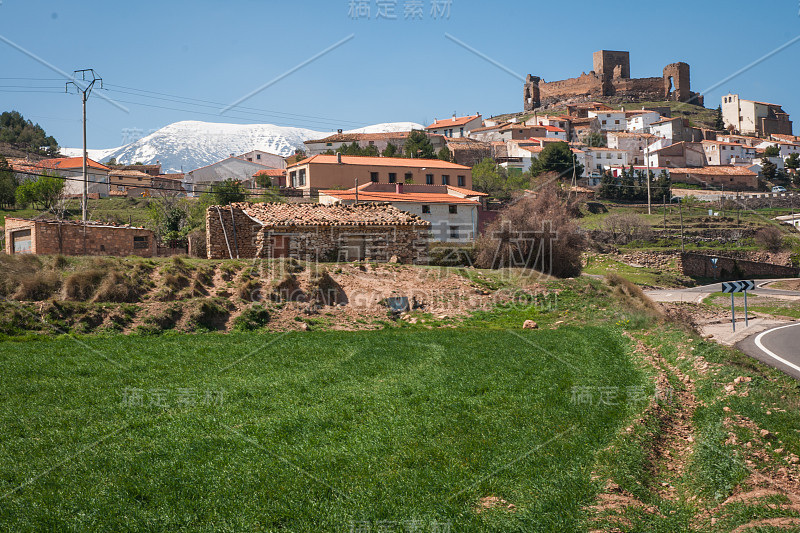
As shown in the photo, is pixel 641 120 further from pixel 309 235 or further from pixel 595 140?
pixel 309 235

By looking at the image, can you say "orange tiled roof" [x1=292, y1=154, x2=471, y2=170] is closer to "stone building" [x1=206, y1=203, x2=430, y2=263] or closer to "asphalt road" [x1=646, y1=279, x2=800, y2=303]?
"asphalt road" [x1=646, y1=279, x2=800, y2=303]

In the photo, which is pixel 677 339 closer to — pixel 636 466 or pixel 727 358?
pixel 727 358

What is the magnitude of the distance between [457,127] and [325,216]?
308 feet

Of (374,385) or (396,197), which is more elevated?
(396,197)

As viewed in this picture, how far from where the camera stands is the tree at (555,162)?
290ft

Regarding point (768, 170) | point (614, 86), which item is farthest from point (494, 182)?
point (614, 86)

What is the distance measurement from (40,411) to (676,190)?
93.4m

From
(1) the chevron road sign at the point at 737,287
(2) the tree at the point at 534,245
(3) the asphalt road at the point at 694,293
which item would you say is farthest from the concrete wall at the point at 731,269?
(1) the chevron road sign at the point at 737,287

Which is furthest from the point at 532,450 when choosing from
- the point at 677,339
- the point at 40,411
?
the point at 677,339

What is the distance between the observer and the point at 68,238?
27188mm

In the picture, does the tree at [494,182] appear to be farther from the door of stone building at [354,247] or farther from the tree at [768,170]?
the tree at [768,170]

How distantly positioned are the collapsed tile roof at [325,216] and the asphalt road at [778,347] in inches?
618

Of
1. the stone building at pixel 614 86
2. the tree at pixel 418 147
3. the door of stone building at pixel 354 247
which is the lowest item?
the door of stone building at pixel 354 247

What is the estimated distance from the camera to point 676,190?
92250 mm
